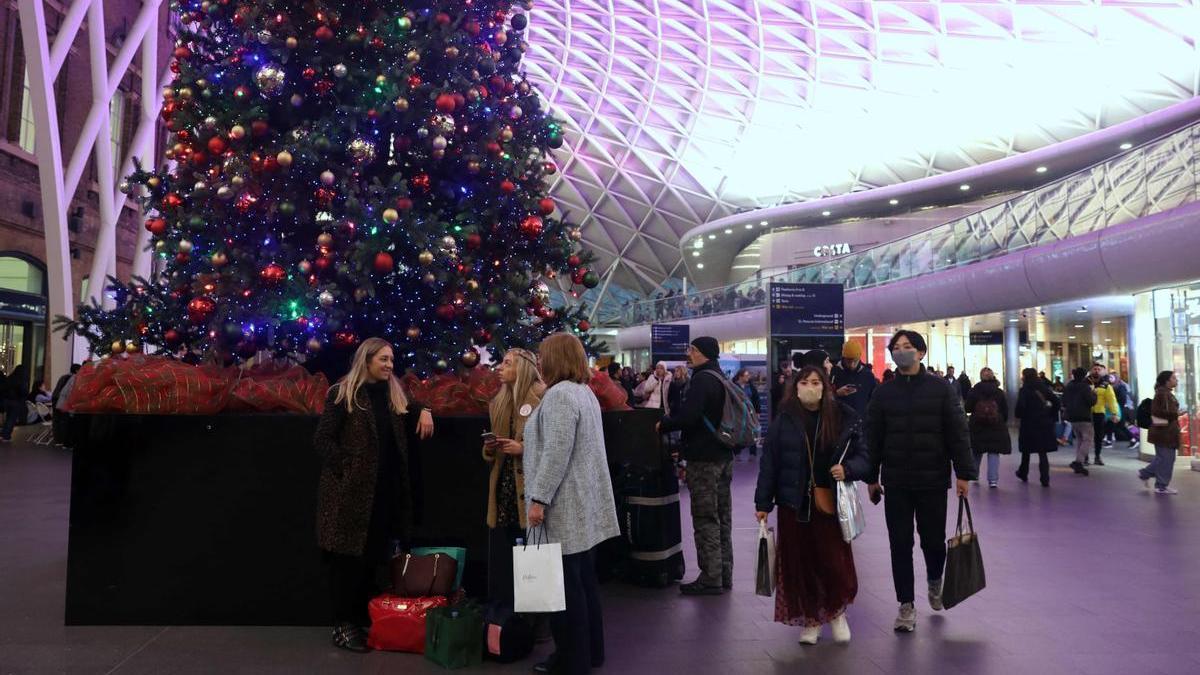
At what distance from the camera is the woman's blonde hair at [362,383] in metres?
4.98

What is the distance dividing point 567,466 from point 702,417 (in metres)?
2.24

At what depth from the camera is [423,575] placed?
522cm

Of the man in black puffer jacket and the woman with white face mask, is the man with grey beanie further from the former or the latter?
the man in black puffer jacket

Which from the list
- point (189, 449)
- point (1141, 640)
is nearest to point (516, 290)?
point (189, 449)

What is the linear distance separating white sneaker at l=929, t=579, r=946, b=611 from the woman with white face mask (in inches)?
32.4

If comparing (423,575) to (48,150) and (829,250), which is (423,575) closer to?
(48,150)

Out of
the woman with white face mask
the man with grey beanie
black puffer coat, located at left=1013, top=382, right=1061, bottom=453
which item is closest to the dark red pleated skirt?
the woman with white face mask

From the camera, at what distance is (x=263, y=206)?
6844 mm

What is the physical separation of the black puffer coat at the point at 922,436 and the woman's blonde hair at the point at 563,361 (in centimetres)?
223

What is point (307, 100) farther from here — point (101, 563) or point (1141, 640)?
point (1141, 640)

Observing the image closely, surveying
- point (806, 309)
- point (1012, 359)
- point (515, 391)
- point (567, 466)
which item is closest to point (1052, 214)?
point (806, 309)

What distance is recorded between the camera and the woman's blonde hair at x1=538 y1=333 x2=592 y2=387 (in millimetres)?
4605

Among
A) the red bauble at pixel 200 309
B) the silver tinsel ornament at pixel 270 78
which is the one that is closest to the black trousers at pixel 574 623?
the red bauble at pixel 200 309

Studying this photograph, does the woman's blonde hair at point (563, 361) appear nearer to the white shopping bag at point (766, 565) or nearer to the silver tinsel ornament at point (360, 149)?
the white shopping bag at point (766, 565)
